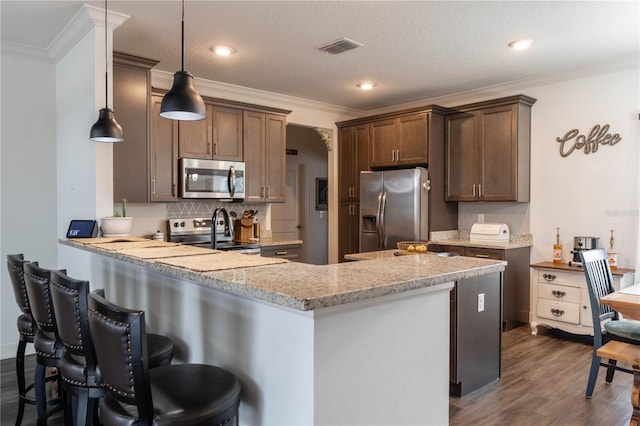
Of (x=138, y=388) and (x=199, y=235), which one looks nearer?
(x=138, y=388)

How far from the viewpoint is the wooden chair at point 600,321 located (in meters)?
2.80

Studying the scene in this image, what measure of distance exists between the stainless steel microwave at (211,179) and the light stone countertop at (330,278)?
8.49 feet

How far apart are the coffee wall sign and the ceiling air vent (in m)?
2.51

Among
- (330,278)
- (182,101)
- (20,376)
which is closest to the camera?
(330,278)

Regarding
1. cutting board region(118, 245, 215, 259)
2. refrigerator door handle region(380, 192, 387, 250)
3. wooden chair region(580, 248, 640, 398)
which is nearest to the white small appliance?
refrigerator door handle region(380, 192, 387, 250)

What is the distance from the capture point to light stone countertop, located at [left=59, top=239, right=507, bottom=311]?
1.20 metres

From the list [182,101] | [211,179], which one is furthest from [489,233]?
[182,101]

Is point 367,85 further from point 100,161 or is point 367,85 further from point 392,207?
point 100,161

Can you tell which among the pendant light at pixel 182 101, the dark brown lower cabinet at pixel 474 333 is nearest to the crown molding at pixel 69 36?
the pendant light at pixel 182 101

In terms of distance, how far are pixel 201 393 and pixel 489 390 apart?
7.90 ft

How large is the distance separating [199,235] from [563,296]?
12.4ft

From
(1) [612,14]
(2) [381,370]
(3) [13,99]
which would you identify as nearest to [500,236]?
(1) [612,14]

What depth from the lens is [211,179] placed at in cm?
456

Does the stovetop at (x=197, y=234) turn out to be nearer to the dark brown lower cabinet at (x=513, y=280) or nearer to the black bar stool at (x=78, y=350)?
the dark brown lower cabinet at (x=513, y=280)
